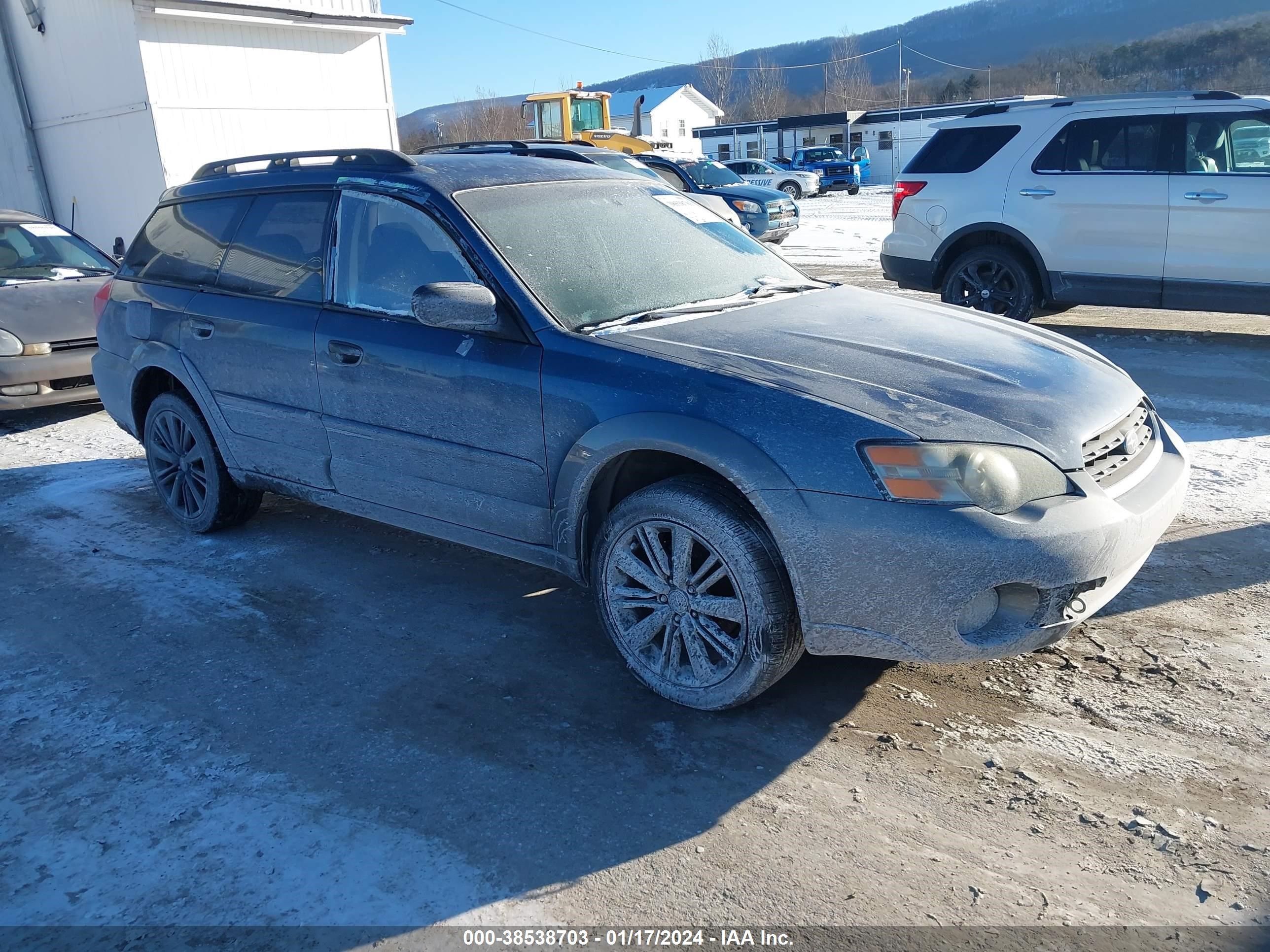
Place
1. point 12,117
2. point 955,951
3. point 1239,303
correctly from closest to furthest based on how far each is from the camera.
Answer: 1. point 955,951
2. point 1239,303
3. point 12,117

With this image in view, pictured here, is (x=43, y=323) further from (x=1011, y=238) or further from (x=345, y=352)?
(x=1011, y=238)

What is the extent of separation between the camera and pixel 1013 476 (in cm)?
281

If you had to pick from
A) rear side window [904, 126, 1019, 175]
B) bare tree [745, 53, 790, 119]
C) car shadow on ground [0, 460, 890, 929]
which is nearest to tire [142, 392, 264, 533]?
car shadow on ground [0, 460, 890, 929]

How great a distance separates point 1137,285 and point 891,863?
6.89m

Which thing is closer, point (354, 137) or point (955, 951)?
point (955, 951)

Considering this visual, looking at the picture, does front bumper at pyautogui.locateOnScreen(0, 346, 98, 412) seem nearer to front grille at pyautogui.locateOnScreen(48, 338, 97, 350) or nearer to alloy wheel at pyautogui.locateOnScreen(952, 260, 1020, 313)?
front grille at pyautogui.locateOnScreen(48, 338, 97, 350)

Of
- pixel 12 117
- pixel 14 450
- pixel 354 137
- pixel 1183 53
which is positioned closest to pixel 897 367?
pixel 14 450

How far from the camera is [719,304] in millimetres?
3867

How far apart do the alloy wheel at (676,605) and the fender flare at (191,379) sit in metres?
2.35

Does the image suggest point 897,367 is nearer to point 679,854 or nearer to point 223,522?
point 679,854

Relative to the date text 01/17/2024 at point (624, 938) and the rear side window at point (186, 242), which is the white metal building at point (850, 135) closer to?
the rear side window at point (186, 242)

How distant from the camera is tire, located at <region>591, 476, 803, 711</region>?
2994 millimetres

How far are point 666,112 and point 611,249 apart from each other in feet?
217

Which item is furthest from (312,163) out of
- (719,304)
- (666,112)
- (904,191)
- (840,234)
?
(666,112)
